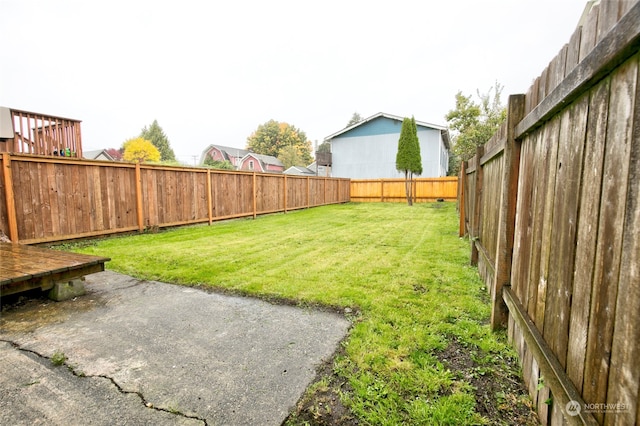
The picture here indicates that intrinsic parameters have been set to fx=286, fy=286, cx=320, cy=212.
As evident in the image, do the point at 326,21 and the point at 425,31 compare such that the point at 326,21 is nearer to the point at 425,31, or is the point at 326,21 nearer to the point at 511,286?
the point at 425,31

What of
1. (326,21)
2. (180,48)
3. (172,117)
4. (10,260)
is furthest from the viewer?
(172,117)

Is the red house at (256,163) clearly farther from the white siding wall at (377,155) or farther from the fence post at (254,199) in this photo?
the fence post at (254,199)

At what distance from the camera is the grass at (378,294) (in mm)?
1541

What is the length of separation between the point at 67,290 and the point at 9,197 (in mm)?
3151

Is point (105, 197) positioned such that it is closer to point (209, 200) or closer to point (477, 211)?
point (209, 200)

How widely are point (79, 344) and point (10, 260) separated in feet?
6.12

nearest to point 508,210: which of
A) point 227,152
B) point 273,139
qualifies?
point 227,152

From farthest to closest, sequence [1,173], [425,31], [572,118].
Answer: [425,31]
[1,173]
[572,118]

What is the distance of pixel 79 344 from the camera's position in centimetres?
211

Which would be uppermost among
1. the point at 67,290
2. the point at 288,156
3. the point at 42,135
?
the point at 288,156

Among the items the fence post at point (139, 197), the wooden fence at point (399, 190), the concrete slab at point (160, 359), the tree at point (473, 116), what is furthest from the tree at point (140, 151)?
the concrete slab at point (160, 359)

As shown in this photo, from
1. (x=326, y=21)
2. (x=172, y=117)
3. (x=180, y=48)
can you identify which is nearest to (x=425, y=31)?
(x=326, y=21)

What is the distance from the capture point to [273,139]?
45.6 meters

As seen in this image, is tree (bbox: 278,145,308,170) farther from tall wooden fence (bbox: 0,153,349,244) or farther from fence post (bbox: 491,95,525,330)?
fence post (bbox: 491,95,525,330)
